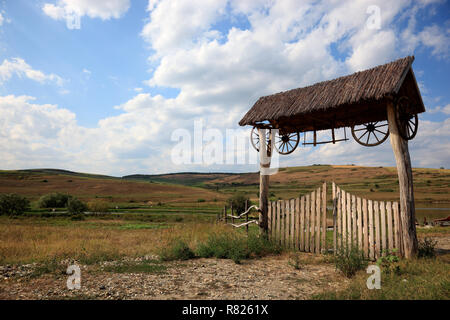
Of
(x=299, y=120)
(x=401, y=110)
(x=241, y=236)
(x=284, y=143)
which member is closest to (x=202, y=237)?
(x=241, y=236)

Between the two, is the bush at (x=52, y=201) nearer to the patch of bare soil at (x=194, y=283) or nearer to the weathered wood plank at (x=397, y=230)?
the patch of bare soil at (x=194, y=283)

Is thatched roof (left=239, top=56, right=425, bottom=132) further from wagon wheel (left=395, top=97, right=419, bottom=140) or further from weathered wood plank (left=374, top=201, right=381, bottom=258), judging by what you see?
weathered wood plank (left=374, top=201, right=381, bottom=258)

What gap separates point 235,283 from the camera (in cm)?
569

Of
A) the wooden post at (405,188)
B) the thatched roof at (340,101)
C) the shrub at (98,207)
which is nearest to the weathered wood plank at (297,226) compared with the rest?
the wooden post at (405,188)

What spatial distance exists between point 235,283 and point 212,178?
119802 mm

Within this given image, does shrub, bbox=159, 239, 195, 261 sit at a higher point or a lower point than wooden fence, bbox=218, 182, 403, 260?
lower

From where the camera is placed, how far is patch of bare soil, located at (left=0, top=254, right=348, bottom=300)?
4984 millimetres

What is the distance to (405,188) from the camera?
24.0 ft

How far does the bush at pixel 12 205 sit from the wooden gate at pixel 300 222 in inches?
1519

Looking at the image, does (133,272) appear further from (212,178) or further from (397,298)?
(212,178)

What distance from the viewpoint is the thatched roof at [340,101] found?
7.46 m

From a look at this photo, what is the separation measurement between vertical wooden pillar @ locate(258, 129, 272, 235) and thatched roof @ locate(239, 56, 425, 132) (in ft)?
2.55

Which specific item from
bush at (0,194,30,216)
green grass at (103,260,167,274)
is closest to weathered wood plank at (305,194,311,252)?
green grass at (103,260,167,274)

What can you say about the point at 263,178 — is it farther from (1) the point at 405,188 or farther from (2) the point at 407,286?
(2) the point at 407,286
